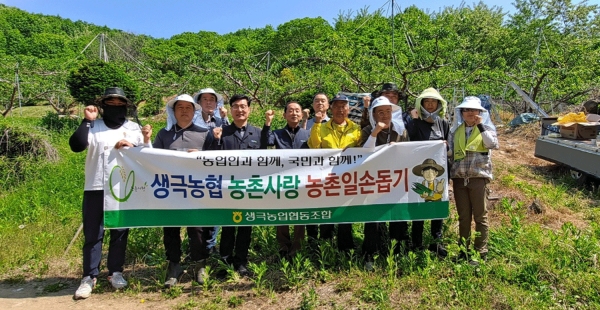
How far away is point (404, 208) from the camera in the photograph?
3.76 meters

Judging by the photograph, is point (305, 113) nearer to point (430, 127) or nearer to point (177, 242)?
point (430, 127)

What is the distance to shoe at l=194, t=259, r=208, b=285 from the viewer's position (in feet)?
12.1

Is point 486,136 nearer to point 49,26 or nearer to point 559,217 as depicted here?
point 559,217

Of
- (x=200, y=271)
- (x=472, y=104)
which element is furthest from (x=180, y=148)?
(x=472, y=104)

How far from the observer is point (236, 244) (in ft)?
12.6

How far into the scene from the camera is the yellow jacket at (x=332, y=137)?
375 cm

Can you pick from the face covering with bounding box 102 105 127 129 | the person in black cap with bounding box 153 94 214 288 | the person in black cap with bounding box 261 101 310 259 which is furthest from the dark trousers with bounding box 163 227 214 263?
the face covering with bounding box 102 105 127 129

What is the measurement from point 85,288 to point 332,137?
269 centimetres

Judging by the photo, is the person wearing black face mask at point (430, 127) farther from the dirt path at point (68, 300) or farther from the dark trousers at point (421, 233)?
the dirt path at point (68, 300)

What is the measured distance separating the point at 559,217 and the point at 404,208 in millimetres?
3085

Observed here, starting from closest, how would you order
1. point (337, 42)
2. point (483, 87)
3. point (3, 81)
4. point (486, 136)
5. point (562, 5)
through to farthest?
1. point (486, 136)
2. point (337, 42)
3. point (483, 87)
4. point (3, 81)
5. point (562, 5)

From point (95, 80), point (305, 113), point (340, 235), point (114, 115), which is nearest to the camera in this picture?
point (114, 115)

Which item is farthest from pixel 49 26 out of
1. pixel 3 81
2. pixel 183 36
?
pixel 3 81

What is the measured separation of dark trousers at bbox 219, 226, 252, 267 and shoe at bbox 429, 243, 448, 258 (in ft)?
6.23
